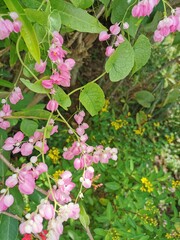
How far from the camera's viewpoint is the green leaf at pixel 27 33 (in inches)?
25.8

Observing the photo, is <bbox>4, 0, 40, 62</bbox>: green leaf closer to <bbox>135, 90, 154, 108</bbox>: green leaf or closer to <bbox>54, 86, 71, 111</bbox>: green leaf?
<bbox>54, 86, 71, 111</bbox>: green leaf

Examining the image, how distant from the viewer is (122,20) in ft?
2.59

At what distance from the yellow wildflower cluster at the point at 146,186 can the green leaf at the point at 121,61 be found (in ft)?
3.36

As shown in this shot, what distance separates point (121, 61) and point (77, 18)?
0.33 feet

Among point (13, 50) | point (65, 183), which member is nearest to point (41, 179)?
point (13, 50)

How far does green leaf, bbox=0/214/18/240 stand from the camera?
3.12 ft

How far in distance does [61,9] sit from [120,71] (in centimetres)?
14

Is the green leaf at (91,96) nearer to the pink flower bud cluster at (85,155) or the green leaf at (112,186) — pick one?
the pink flower bud cluster at (85,155)

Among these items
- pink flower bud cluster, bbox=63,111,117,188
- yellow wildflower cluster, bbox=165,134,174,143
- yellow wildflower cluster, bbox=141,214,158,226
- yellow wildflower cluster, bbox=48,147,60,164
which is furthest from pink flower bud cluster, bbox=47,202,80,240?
yellow wildflower cluster, bbox=165,134,174,143

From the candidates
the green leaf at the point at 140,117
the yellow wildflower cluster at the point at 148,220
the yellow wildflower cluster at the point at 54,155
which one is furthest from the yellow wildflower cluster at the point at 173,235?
the green leaf at the point at 140,117

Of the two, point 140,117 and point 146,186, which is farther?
point 140,117

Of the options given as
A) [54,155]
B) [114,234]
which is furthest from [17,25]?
[54,155]

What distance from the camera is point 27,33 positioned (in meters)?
0.66

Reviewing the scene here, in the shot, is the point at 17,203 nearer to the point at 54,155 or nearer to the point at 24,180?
the point at 24,180
